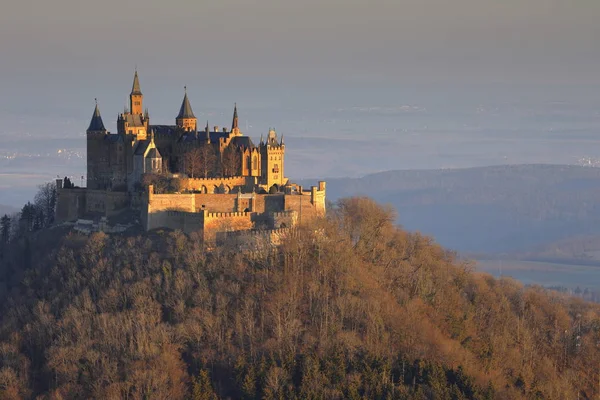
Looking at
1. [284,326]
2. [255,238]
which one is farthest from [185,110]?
[284,326]

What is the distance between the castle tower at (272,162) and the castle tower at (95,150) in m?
10.7

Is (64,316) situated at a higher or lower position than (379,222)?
lower

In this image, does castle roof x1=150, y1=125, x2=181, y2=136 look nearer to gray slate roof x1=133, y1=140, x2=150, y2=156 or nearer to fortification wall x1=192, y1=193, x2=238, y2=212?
gray slate roof x1=133, y1=140, x2=150, y2=156

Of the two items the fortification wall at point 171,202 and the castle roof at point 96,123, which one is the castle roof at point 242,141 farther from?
the castle roof at point 96,123

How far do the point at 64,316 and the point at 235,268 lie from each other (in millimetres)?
9358

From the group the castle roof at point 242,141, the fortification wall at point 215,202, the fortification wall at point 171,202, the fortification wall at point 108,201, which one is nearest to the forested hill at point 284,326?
the fortification wall at point 171,202

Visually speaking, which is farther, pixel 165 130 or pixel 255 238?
pixel 165 130

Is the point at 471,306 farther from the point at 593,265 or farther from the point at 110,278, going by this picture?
the point at 593,265

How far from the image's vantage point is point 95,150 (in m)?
81.0

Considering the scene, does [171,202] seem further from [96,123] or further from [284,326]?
[284,326]

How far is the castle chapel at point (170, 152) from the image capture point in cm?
7794

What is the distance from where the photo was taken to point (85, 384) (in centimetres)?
6034

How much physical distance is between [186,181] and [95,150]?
8989 millimetres

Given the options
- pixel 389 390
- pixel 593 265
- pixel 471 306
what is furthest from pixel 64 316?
pixel 593 265
